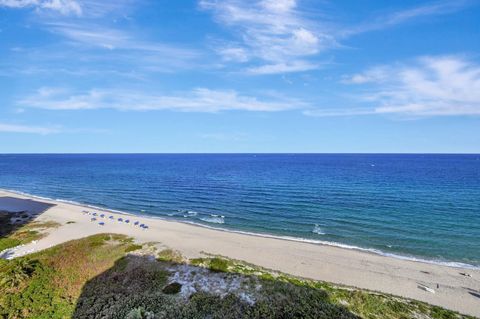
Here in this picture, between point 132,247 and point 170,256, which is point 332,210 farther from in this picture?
point 132,247

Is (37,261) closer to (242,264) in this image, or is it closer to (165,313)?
(165,313)

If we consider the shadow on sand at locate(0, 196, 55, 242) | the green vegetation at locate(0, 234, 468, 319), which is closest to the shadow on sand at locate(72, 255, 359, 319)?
the green vegetation at locate(0, 234, 468, 319)

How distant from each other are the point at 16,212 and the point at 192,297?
4467 centimetres

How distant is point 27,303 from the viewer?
19516 mm

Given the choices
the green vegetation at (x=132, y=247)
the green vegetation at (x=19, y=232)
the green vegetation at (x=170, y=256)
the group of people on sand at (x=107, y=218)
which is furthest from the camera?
the group of people on sand at (x=107, y=218)

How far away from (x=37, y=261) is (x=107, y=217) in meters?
22.7

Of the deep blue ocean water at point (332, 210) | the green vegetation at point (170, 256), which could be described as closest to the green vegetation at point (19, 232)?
the green vegetation at point (170, 256)

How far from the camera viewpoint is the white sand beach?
79.5 feet

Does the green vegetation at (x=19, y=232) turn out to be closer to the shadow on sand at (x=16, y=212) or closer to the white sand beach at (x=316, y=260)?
the shadow on sand at (x=16, y=212)

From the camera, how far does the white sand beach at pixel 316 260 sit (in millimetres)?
24234

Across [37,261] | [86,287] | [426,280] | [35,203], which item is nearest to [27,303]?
[86,287]

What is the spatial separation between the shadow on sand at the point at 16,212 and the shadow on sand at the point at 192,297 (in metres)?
23.6

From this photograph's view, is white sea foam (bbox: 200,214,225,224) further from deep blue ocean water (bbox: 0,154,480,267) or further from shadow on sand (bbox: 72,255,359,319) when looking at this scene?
shadow on sand (bbox: 72,255,359,319)

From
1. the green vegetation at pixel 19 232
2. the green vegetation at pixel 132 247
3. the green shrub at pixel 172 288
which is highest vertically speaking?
the green vegetation at pixel 132 247
